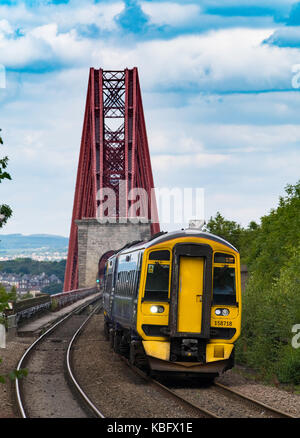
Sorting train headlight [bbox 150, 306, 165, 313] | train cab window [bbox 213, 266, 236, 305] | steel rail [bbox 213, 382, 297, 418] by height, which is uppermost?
train cab window [bbox 213, 266, 236, 305]

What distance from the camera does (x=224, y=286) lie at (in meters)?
14.5

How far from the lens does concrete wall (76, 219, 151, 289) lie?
254 ft

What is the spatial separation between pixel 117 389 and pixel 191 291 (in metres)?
2.67

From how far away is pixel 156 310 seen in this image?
47.3ft

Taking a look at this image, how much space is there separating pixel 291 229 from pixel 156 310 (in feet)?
101

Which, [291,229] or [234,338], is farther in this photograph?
[291,229]

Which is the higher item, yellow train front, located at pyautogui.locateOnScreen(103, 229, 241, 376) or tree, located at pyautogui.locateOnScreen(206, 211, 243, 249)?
tree, located at pyautogui.locateOnScreen(206, 211, 243, 249)

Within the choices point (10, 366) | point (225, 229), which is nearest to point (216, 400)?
point (10, 366)

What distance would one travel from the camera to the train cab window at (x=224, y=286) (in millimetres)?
14414

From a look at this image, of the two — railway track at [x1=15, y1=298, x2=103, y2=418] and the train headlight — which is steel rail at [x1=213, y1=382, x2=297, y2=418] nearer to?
the train headlight

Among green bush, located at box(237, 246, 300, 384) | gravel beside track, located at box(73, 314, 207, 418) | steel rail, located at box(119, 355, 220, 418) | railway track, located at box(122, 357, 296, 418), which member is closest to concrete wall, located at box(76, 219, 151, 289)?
gravel beside track, located at box(73, 314, 207, 418)

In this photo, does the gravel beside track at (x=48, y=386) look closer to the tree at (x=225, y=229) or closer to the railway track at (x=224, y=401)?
the railway track at (x=224, y=401)
